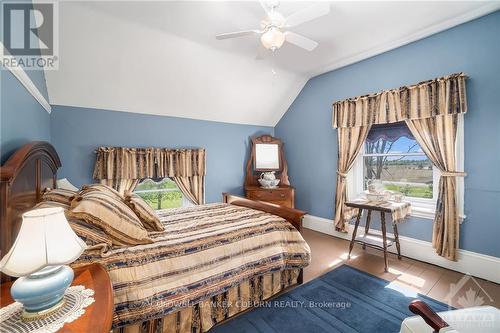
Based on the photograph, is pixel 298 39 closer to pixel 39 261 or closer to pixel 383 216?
pixel 383 216

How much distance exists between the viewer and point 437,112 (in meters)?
2.52

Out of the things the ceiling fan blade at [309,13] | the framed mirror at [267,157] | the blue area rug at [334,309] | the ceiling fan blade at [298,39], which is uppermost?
the ceiling fan blade at [309,13]

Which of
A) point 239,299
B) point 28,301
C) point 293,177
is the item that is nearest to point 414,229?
point 293,177

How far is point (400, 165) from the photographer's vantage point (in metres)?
3.07

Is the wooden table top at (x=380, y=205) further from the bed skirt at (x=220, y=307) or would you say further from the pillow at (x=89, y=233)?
the pillow at (x=89, y=233)

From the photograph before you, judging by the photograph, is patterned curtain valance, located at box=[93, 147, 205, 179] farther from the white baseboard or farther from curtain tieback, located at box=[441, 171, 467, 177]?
curtain tieback, located at box=[441, 171, 467, 177]

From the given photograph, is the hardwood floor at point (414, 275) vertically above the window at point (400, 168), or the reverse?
the window at point (400, 168)

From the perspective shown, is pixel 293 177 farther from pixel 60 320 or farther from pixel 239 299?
pixel 60 320

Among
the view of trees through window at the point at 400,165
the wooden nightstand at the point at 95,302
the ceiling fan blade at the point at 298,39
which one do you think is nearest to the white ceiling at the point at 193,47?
the ceiling fan blade at the point at 298,39

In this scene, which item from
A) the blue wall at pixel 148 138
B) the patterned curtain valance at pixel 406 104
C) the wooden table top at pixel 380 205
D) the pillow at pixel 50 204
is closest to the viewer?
the pillow at pixel 50 204

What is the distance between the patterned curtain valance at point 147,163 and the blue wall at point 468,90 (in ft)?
7.61

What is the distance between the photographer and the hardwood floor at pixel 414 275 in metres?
2.06

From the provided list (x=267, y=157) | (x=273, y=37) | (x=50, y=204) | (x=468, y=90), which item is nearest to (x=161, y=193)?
(x=267, y=157)

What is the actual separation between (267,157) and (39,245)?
3734mm
